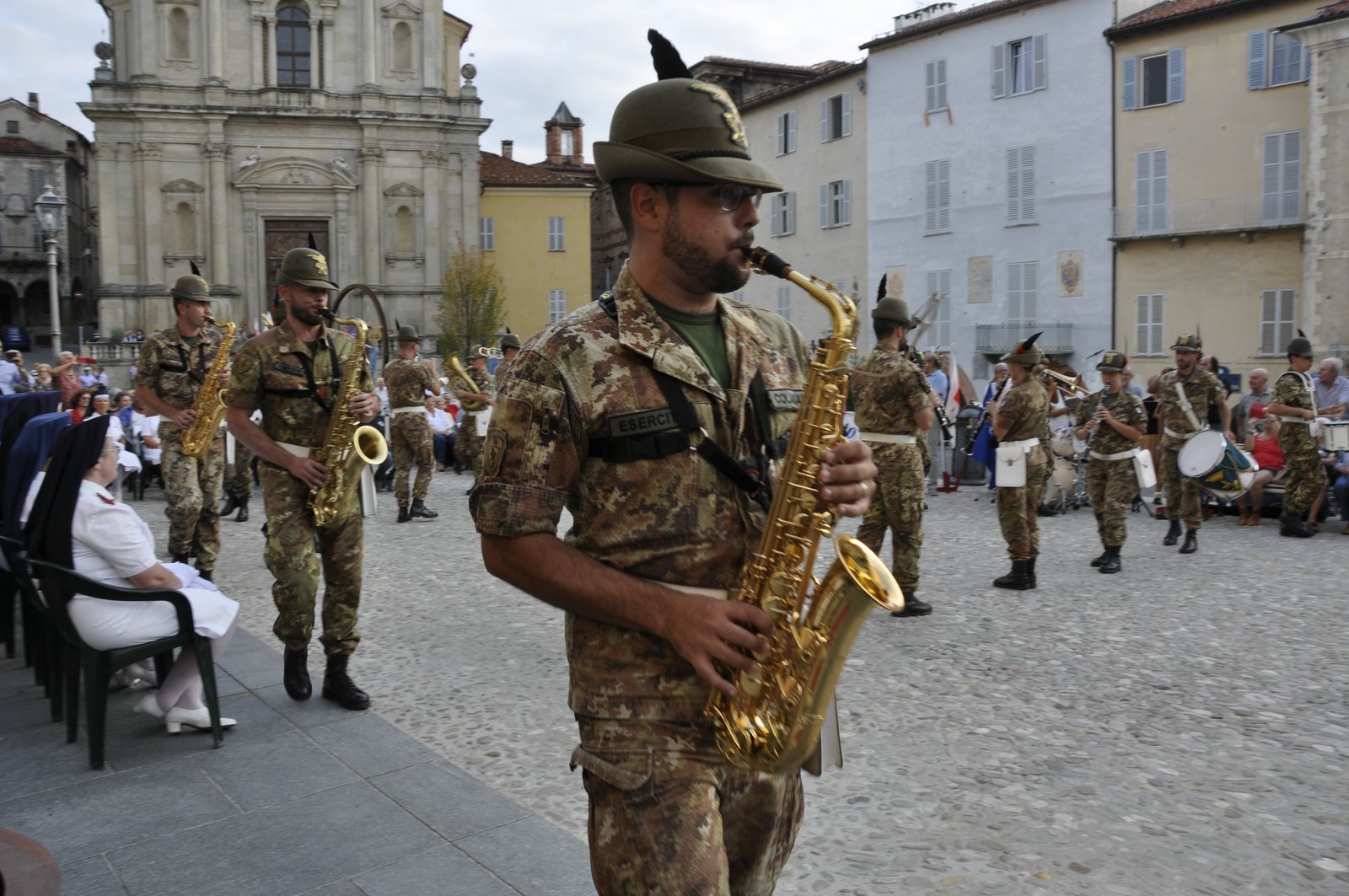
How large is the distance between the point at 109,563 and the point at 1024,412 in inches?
282

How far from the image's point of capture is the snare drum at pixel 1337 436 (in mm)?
12672

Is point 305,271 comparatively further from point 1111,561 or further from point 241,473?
point 241,473

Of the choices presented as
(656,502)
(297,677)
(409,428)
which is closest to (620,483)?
(656,502)

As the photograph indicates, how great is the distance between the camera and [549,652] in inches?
282

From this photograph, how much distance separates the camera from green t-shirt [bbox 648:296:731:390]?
246 centimetres

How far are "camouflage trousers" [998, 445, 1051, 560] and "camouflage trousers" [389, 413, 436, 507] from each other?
7551 millimetres

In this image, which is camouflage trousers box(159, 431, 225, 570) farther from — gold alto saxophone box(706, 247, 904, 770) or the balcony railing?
the balcony railing

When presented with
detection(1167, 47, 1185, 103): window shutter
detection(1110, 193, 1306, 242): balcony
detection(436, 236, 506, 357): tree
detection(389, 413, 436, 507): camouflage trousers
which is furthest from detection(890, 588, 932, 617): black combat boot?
detection(436, 236, 506, 357): tree

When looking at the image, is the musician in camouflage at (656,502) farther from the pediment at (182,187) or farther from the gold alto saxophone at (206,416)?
the pediment at (182,187)

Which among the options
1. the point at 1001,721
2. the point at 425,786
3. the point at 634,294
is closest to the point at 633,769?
the point at 634,294

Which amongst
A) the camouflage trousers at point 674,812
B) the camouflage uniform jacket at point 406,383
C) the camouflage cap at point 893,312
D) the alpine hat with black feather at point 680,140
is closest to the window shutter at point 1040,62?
the camouflage uniform jacket at point 406,383

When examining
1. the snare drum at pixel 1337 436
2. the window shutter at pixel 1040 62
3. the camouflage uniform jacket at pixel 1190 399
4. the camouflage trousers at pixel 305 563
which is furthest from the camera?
the window shutter at pixel 1040 62

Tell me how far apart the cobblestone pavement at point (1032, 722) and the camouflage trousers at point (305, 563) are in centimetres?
57

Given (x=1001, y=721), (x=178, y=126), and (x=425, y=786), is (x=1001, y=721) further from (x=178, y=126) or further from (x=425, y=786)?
(x=178, y=126)
